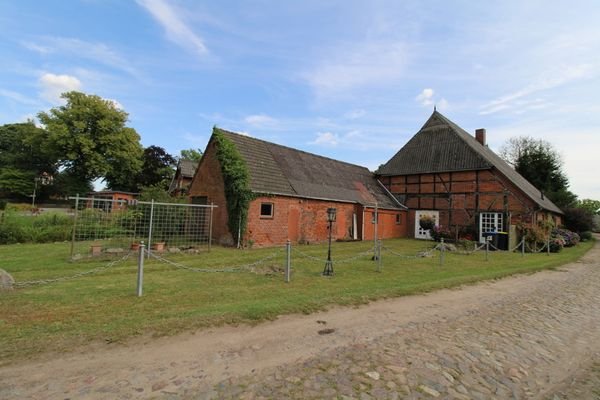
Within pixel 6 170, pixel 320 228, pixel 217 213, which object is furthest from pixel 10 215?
pixel 6 170

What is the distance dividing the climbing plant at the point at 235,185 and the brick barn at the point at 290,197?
0.34 meters

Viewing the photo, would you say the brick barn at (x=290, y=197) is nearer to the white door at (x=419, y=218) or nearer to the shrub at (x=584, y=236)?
the white door at (x=419, y=218)

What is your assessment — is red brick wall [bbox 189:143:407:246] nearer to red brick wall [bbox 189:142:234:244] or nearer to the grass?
red brick wall [bbox 189:142:234:244]

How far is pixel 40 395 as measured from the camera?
10.1ft

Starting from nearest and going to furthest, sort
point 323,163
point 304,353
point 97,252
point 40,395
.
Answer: point 40,395, point 304,353, point 97,252, point 323,163

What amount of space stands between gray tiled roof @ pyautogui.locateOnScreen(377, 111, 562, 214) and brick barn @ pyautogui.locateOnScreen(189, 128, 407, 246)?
452cm

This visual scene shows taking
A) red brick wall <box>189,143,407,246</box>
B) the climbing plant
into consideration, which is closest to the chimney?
red brick wall <box>189,143,407,246</box>

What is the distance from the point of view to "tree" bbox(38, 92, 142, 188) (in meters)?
39.3

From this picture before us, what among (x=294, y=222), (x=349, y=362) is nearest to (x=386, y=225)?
(x=294, y=222)

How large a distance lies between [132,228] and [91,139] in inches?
1348

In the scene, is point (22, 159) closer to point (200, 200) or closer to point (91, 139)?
point (91, 139)

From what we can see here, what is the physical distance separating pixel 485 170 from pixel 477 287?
16.6 metres

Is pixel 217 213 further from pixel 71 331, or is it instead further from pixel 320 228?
pixel 71 331

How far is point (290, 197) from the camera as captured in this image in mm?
17625
